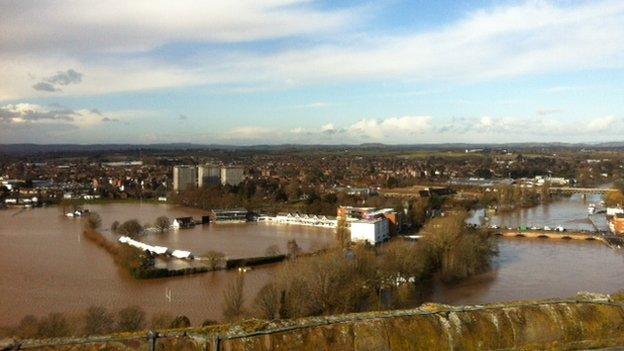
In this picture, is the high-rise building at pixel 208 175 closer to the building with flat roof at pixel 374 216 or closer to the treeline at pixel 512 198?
the treeline at pixel 512 198

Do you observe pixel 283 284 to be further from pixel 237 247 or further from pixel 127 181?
pixel 127 181

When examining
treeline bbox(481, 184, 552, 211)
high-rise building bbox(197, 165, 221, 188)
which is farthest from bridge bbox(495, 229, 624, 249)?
high-rise building bbox(197, 165, 221, 188)

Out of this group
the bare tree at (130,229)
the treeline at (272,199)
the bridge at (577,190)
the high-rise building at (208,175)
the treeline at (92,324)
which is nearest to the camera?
the treeline at (92,324)

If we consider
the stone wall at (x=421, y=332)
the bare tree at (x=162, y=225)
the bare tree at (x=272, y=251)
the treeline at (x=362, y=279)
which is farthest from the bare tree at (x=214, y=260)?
the stone wall at (x=421, y=332)

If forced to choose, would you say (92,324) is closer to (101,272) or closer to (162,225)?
(101,272)

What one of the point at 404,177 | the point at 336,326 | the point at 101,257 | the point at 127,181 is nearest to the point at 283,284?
the point at 336,326

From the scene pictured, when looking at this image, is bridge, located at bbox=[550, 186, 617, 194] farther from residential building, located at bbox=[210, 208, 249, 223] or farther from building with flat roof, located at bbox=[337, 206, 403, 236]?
residential building, located at bbox=[210, 208, 249, 223]
